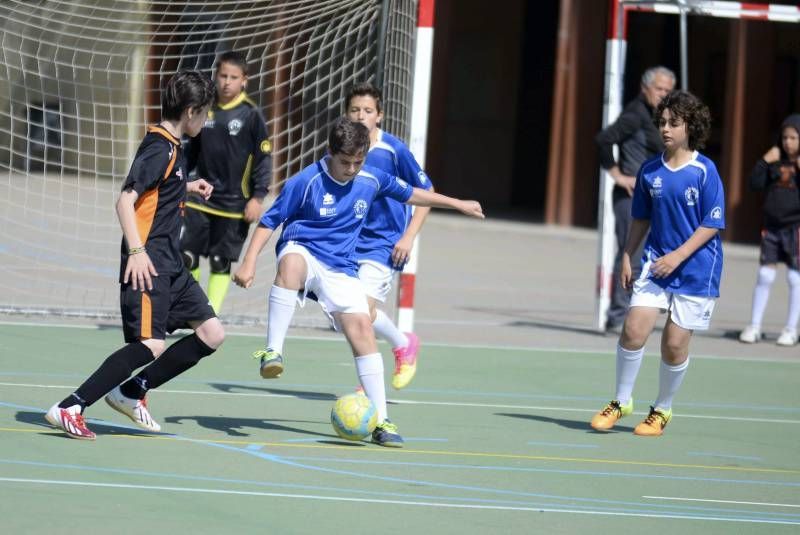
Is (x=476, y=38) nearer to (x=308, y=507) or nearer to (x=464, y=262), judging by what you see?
(x=464, y=262)

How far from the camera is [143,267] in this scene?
640cm

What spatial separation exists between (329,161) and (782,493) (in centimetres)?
271

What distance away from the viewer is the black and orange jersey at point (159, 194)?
643 cm

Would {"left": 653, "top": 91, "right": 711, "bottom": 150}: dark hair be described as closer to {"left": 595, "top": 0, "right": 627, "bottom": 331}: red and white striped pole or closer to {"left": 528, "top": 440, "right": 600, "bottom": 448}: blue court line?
{"left": 528, "top": 440, "right": 600, "bottom": 448}: blue court line

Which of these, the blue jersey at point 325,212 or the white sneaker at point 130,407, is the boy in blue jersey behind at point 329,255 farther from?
the white sneaker at point 130,407

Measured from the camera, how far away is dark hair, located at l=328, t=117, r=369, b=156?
22.4ft

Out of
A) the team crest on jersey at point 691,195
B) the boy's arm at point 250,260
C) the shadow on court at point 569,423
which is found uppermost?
the team crest on jersey at point 691,195

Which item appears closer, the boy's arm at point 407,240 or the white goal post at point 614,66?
the boy's arm at point 407,240

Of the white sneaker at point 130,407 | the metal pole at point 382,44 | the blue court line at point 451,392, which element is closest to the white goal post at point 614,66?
the metal pole at point 382,44

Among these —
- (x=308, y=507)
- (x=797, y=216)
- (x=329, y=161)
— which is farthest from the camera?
(x=797, y=216)

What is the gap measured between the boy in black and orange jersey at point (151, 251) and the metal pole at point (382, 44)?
3.97 meters

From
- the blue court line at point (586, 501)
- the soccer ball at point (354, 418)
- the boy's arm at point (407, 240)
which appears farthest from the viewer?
the boy's arm at point (407, 240)

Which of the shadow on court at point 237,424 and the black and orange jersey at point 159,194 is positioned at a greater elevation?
the black and orange jersey at point 159,194

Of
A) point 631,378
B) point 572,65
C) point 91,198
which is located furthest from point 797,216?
point 572,65
